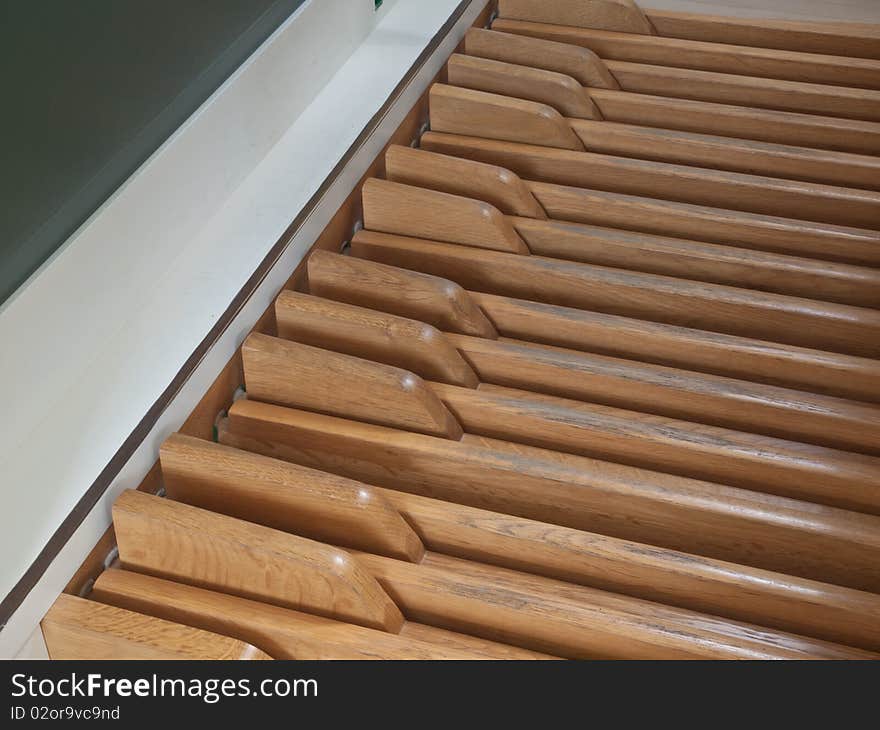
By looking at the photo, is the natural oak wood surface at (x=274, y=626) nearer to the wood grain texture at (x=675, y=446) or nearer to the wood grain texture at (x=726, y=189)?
the wood grain texture at (x=675, y=446)

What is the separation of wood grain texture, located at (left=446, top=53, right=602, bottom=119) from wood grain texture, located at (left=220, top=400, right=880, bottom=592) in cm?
79

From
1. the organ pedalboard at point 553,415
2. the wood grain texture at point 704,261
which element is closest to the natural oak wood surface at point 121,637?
the organ pedalboard at point 553,415

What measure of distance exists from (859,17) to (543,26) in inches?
23.3

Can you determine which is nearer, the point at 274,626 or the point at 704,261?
the point at 274,626

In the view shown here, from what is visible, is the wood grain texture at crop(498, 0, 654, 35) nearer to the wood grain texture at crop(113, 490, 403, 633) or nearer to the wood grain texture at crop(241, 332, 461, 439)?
the wood grain texture at crop(241, 332, 461, 439)

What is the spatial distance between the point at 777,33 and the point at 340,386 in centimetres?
118

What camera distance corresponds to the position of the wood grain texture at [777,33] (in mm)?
2102

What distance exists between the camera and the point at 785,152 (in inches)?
72.4

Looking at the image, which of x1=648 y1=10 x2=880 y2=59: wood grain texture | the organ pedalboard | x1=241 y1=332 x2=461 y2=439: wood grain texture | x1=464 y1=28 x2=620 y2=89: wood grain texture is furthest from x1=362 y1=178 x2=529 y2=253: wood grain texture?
x1=648 y1=10 x2=880 y2=59: wood grain texture

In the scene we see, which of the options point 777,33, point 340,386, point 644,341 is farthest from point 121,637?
point 777,33

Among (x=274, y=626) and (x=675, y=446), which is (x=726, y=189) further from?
(x=274, y=626)

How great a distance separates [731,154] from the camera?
1.85 m

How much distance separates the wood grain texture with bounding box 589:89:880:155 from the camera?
6.20 feet
